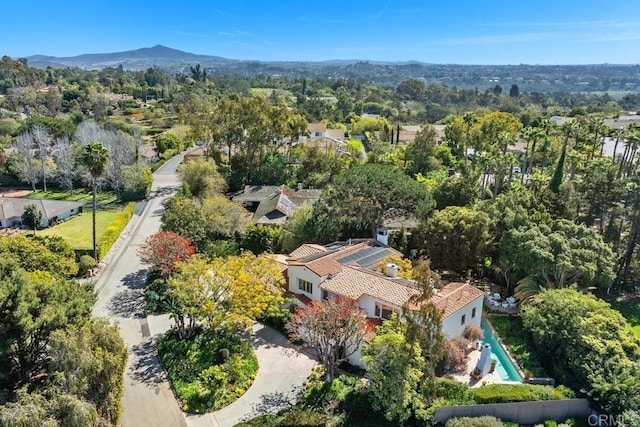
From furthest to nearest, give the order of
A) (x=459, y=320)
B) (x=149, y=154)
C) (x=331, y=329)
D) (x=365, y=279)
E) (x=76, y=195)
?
1. (x=149, y=154)
2. (x=76, y=195)
3. (x=365, y=279)
4. (x=459, y=320)
5. (x=331, y=329)

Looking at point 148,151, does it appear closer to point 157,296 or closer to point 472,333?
point 157,296

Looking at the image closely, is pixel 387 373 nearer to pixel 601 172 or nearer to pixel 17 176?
pixel 601 172

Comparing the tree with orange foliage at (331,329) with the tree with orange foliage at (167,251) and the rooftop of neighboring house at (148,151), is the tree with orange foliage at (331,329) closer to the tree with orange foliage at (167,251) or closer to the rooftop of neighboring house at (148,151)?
the tree with orange foliage at (167,251)

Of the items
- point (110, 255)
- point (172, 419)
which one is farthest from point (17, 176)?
point (172, 419)

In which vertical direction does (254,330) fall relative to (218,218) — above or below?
below

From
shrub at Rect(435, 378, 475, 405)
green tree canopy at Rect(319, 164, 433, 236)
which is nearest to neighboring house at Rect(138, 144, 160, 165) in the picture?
green tree canopy at Rect(319, 164, 433, 236)

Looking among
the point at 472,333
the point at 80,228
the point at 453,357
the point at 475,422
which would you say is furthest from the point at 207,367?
the point at 80,228
